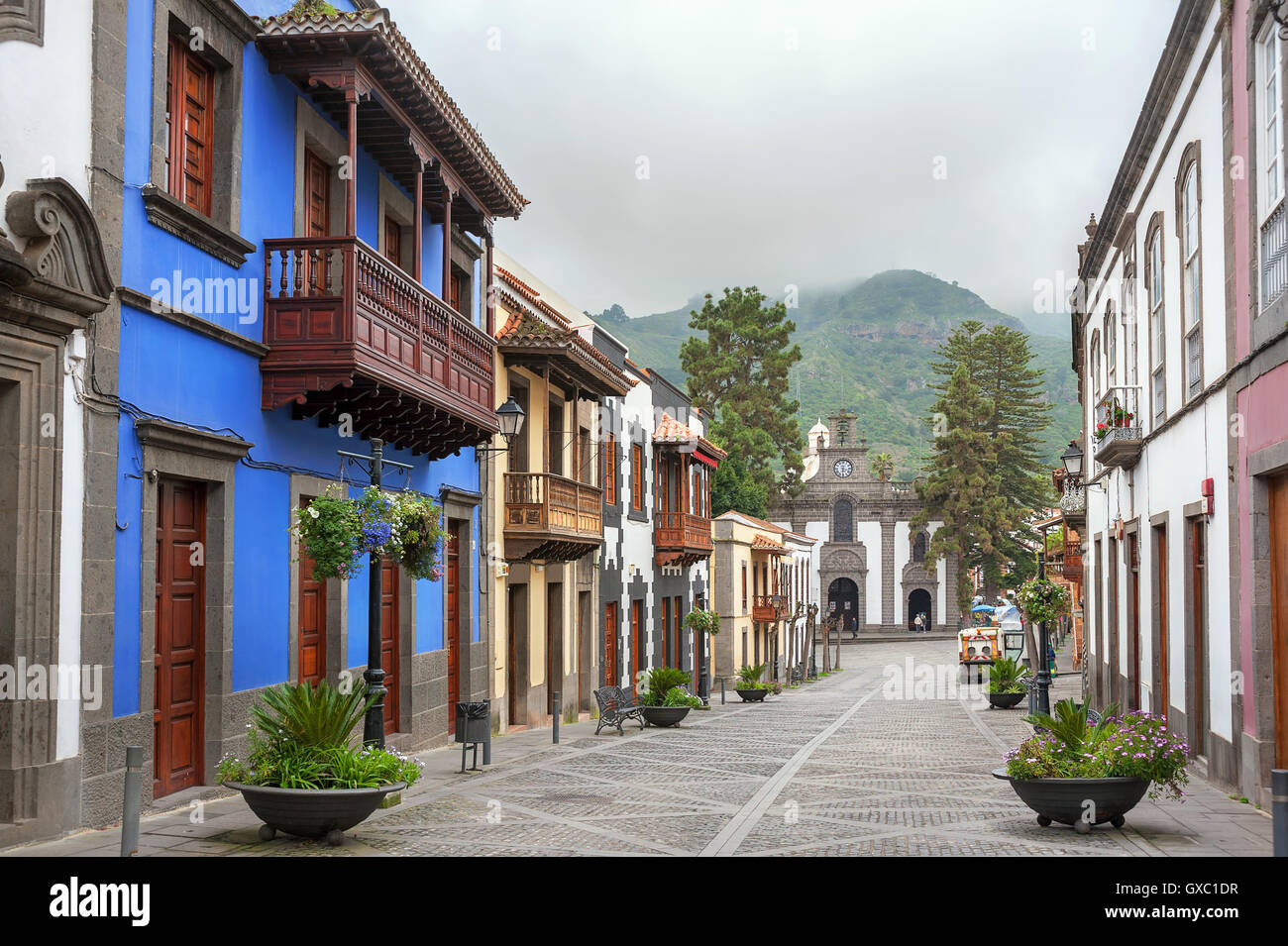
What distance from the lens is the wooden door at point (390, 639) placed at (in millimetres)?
15930

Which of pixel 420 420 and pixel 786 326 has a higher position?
pixel 786 326

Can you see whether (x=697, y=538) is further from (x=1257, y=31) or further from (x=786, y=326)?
(x=786, y=326)

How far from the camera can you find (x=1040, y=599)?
68.1ft

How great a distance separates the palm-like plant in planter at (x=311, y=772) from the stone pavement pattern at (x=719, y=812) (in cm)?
22

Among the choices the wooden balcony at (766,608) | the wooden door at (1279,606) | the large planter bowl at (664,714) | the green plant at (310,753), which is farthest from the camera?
the wooden balcony at (766,608)

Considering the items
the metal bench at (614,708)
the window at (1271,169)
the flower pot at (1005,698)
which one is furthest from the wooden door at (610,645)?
the window at (1271,169)

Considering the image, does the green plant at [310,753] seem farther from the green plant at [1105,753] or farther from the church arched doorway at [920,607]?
the church arched doorway at [920,607]

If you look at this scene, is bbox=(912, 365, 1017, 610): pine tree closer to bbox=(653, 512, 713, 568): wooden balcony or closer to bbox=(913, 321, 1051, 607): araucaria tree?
bbox=(913, 321, 1051, 607): araucaria tree

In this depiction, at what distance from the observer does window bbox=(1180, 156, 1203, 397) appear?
561 inches

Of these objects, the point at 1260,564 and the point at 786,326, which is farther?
the point at 786,326

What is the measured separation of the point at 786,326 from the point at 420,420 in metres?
55.4

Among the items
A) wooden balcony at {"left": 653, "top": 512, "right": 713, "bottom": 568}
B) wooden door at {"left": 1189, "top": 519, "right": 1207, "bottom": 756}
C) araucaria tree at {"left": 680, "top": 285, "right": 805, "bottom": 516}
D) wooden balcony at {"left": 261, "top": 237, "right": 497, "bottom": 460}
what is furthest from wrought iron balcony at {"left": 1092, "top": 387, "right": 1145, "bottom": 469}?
araucaria tree at {"left": 680, "top": 285, "right": 805, "bottom": 516}

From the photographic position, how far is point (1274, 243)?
35.9 ft

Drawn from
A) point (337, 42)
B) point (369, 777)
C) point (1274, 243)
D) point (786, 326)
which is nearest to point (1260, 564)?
point (1274, 243)
